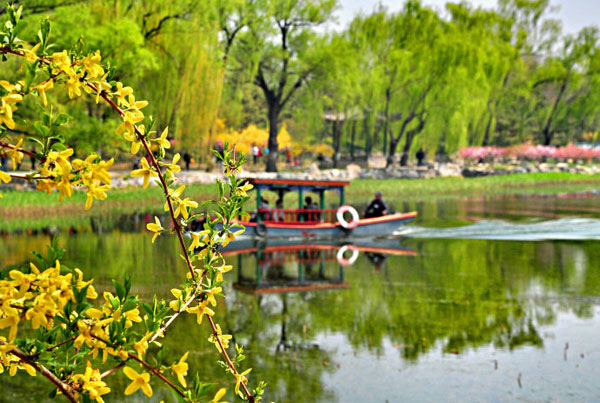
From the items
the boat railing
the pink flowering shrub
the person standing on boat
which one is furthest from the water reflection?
the pink flowering shrub

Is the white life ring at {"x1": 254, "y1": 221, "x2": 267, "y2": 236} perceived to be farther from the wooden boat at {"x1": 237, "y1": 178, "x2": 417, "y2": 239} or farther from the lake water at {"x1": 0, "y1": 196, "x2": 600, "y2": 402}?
the lake water at {"x1": 0, "y1": 196, "x2": 600, "y2": 402}

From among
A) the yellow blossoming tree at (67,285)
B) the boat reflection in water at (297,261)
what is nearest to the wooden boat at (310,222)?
the boat reflection in water at (297,261)

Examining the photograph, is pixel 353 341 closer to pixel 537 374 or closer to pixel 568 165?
pixel 537 374

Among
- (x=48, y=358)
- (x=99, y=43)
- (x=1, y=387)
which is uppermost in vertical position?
(x=99, y=43)

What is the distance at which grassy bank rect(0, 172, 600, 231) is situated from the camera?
25.2 meters

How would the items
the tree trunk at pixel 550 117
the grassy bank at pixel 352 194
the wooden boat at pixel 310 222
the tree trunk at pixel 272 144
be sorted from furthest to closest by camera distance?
the tree trunk at pixel 550 117, the tree trunk at pixel 272 144, the grassy bank at pixel 352 194, the wooden boat at pixel 310 222

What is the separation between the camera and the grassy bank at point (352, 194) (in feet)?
82.5

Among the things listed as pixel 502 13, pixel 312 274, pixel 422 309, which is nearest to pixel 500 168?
pixel 502 13

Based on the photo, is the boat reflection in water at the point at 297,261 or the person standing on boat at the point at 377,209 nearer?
the boat reflection in water at the point at 297,261

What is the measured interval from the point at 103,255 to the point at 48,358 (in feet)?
50.8

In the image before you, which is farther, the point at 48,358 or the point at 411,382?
the point at 411,382

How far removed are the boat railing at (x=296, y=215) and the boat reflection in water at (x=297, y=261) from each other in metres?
0.90

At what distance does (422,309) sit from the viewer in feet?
38.1

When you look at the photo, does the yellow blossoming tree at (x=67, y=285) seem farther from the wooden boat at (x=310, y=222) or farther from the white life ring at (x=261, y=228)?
the white life ring at (x=261, y=228)
